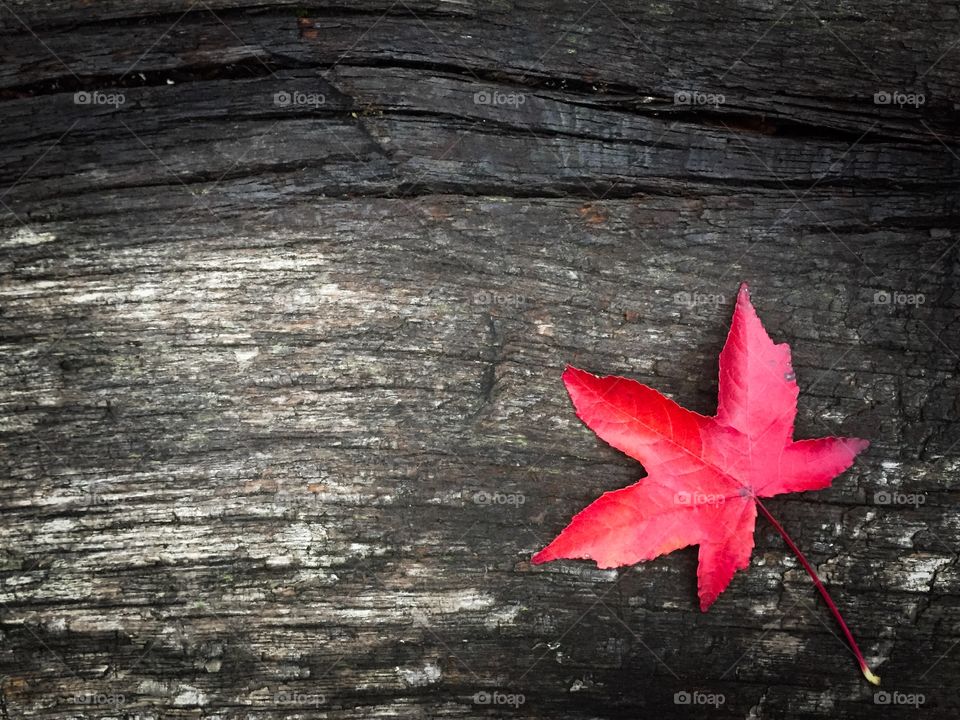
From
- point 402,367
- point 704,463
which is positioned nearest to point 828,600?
point 704,463

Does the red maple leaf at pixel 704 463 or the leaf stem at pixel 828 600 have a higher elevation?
the red maple leaf at pixel 704 463

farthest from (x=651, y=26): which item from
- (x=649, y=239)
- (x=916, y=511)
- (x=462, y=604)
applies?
(x=462, y=604)

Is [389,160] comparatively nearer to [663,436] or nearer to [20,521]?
[663,436]

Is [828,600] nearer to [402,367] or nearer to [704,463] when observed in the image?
[704,463]

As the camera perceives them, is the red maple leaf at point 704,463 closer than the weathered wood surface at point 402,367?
Yes

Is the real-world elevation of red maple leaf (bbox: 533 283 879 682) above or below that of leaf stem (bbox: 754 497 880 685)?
above

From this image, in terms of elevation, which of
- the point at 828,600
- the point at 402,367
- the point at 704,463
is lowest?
the point at 828,600
